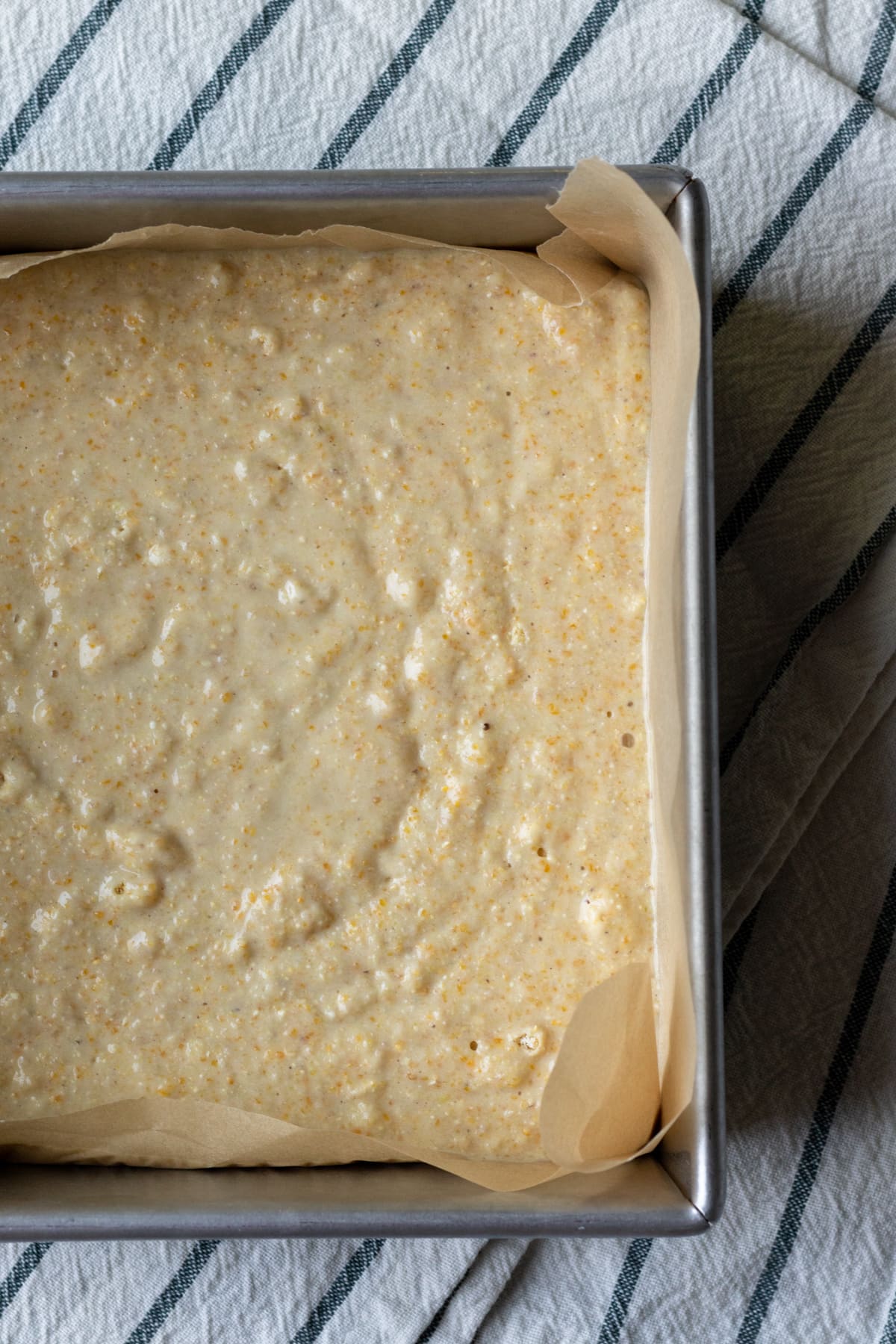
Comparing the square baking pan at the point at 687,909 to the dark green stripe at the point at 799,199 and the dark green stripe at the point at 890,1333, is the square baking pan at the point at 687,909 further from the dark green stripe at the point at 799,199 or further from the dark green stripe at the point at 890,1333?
the dark green stripe at the point at 890,1333

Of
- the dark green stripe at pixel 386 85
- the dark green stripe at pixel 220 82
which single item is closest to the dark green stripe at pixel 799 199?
the dark green stripe at pixel 386 85

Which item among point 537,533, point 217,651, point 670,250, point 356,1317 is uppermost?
point 670,250

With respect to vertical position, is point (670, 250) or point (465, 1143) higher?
point (670, 250)

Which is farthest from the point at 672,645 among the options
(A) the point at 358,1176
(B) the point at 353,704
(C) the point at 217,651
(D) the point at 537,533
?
(A) the point at 358,1176

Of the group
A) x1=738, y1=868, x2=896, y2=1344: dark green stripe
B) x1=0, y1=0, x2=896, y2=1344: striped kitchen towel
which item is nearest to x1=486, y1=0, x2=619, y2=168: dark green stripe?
x1=0, y1=0, x2=896, y2=1344: striped kitchen towel

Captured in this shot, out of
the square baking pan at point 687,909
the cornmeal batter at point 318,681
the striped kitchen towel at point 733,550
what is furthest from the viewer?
the striped kitchen towel at point 733,550

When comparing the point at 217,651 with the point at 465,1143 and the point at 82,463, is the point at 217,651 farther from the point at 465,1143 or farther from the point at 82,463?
the point at 465,1143

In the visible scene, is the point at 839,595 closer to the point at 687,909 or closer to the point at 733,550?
the point at 733,550
